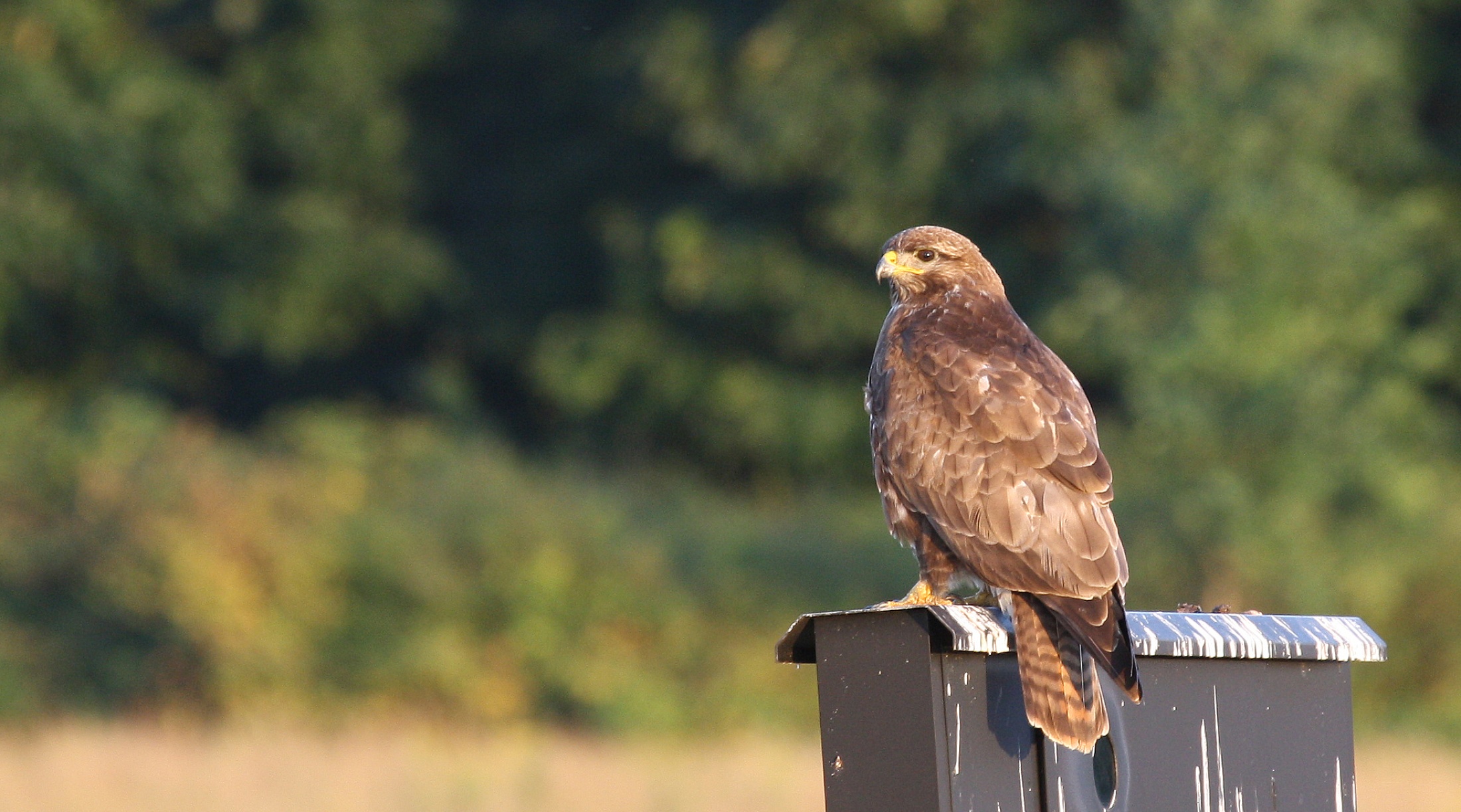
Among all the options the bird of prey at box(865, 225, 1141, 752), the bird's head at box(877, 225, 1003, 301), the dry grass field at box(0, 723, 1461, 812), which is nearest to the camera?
the bird of prey at box(865, 225, 1141, 752)

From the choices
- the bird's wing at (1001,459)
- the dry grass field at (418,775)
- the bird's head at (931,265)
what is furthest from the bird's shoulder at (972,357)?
the dry grass field at (418,775)

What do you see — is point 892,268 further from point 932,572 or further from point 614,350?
point 614,350

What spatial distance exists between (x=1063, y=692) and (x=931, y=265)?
1.89 m

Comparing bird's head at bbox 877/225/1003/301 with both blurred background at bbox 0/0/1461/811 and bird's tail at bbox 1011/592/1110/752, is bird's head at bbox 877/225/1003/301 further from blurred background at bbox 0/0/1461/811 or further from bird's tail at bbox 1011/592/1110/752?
blurred background at bbox 0/0/1461/811

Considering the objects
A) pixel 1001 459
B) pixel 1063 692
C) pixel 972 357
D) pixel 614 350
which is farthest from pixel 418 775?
pixel 614 350

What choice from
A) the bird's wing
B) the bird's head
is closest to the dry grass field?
the bird's head

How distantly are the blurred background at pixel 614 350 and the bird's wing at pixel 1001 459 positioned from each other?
6323mm

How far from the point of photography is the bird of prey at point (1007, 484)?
2889mm

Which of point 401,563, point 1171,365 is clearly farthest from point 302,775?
point 1171,365

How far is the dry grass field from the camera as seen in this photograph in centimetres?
968

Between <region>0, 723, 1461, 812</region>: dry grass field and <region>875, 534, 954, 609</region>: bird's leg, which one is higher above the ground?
<region>0, 723, 1461, 812</region>: dry grass field

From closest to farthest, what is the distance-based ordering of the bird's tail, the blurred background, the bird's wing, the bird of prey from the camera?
the bird's tail
the bird of prey
the bird's wing
the blurred background

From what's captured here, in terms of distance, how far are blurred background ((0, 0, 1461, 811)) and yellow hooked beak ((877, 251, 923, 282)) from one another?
19.1 feet

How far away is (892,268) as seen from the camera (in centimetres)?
445
